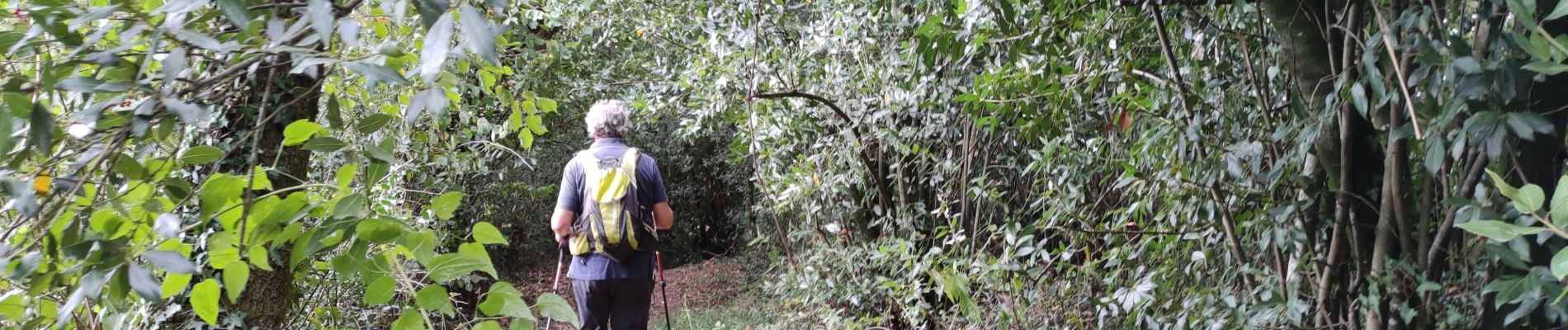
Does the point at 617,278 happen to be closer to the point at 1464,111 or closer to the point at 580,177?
the point at 580,177

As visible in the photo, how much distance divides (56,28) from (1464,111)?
6.46ft

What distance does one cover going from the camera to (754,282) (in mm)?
9117

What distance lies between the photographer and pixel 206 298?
1.22m

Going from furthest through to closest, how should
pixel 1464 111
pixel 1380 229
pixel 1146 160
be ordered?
pixel 1146 160, pixel 1380 229, pixel 1464 111

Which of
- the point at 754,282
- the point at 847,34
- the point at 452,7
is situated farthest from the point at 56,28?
the point at 754,282

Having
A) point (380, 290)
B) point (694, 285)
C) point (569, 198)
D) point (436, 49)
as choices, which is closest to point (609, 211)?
point (569, 198)

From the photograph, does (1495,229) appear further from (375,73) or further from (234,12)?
(234,12)

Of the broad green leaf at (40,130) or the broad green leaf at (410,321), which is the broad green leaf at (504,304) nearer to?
the broad green leaf at (410,321)

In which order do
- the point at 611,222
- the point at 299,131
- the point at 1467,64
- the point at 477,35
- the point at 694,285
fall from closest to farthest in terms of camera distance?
1. the point at 477,35
2. the point at 299,131
3. the point at 1467,64
4. the point at 611,222
5. the point at 694,285

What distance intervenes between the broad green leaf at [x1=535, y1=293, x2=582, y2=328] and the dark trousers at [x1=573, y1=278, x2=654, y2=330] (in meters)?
3.09

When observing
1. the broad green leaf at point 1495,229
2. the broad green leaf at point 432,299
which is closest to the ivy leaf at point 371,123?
the broad green leaf at point 432,299

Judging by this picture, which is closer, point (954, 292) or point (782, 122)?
point (954, 292)

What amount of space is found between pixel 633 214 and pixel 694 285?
20.9 ft

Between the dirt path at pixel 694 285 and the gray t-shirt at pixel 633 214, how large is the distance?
396 centimetres
